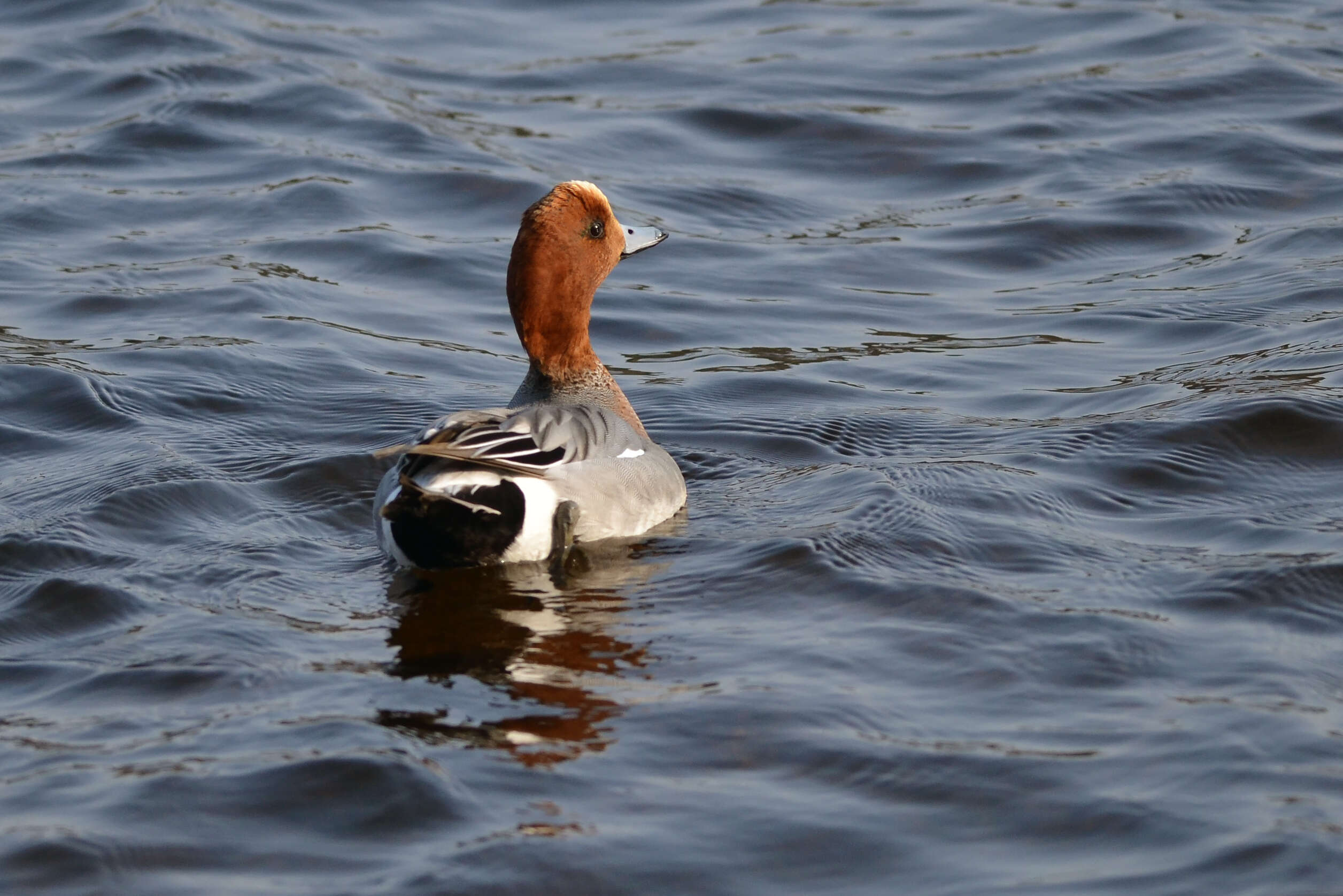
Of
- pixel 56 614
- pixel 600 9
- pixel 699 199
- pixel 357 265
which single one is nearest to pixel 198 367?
pixel 357 265

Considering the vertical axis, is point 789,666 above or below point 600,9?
below

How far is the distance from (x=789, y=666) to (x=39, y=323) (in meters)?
4.90

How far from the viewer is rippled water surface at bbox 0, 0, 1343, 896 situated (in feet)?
13.2

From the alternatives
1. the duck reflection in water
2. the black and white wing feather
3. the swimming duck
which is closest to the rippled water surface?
the duck reflection in water

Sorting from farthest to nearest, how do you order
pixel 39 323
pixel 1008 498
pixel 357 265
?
pixel 357 265, pixel 39 323, pixel 1008 498

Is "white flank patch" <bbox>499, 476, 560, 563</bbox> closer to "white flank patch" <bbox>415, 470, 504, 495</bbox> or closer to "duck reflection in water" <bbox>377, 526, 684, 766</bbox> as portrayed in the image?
"duck reflection in water" <bbox>377, 526, 684, 766</bbox>

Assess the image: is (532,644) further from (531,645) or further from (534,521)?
(534,521)

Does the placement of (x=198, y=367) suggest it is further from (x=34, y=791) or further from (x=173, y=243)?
(x=34, y=791)

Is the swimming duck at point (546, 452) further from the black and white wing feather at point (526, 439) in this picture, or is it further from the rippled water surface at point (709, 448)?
the rippled water surface at point (709, 448)

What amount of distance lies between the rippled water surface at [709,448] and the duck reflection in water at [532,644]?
0.02 metres

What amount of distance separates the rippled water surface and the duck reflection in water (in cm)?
2

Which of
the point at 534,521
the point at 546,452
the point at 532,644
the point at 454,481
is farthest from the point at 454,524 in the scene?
the point at 532,644

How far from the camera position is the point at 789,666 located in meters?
4.79

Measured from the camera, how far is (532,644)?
5.02 m
